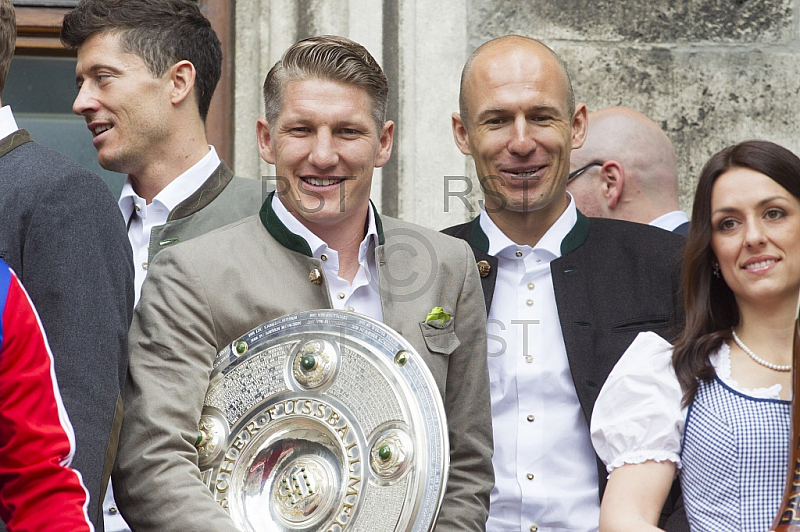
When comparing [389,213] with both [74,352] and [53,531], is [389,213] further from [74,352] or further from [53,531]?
[53,531]

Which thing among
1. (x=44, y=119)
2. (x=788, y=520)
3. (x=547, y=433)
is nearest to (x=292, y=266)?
(x=547, y=433)

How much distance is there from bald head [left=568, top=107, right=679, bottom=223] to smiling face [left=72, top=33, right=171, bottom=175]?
150cm

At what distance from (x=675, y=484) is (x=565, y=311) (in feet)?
1.89

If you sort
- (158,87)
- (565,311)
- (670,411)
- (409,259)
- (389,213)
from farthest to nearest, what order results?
(389,213), (158,87), (565,311), (409,259), (670,411)

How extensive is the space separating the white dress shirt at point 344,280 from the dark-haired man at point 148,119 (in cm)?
49

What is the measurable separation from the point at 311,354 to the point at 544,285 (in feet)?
2.91

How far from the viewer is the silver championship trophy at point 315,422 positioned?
246 cm

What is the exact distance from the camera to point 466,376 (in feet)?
9.14

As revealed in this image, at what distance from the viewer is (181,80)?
3.42m

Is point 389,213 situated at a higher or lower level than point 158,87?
lower

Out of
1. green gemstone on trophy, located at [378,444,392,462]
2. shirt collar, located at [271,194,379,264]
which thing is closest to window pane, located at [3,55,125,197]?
shirt collar, located at [271,194,379,264]

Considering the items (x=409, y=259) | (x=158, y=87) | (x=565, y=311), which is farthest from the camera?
(x=158, y=87)

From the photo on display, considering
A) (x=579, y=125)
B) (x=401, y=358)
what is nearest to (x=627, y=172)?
(x=579, y=125)

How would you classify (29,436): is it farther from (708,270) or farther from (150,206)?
(708,270)
